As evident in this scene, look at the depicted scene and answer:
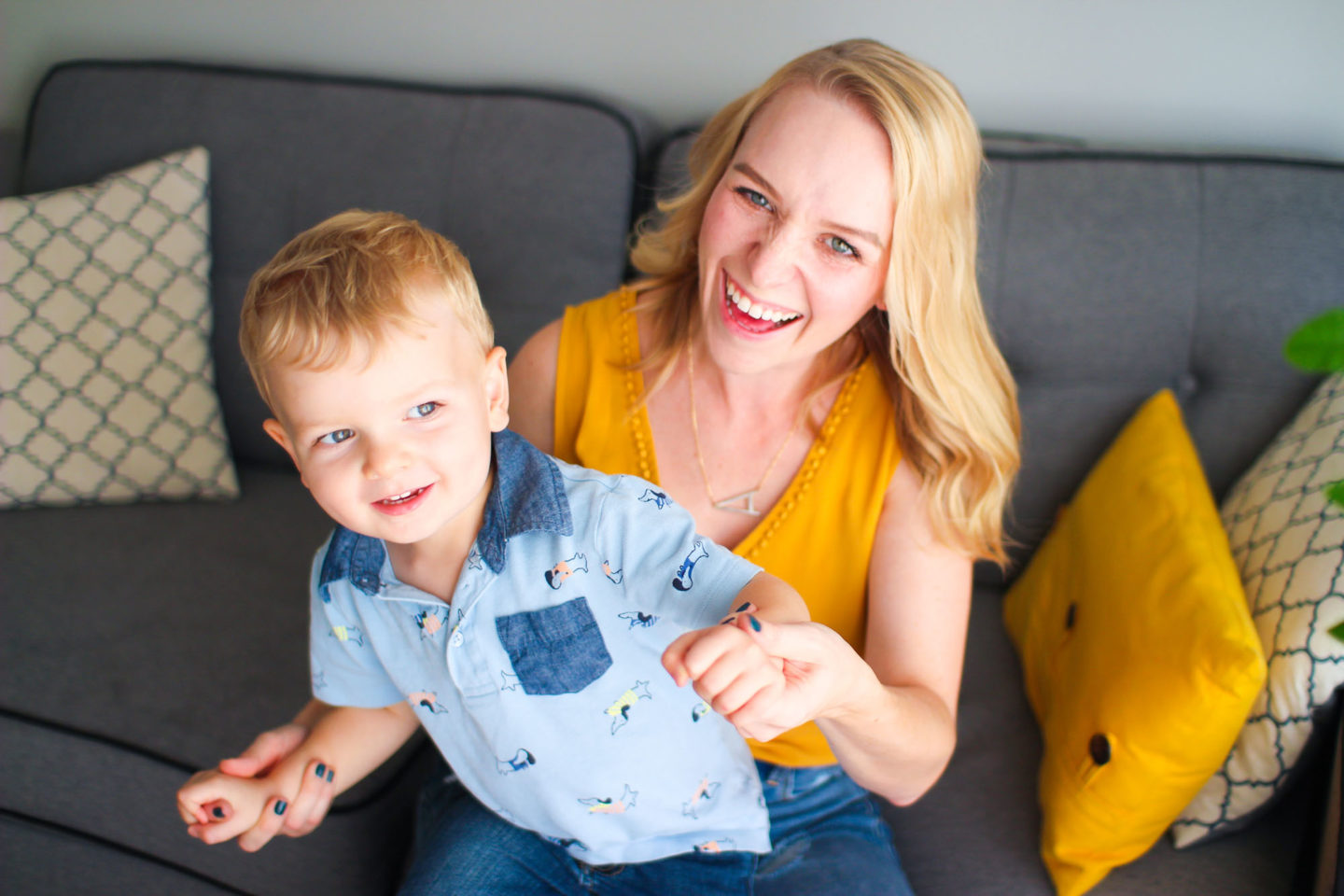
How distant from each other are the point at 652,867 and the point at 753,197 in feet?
2.76

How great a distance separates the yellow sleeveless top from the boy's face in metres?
0.38

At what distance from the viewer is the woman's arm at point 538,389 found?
1.31 metres

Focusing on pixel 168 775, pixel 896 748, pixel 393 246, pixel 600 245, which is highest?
pixel 393 246

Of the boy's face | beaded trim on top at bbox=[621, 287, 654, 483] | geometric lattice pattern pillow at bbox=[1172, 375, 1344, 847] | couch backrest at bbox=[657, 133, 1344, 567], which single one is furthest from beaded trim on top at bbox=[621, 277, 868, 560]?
geometric lattice pattern pillow at bbox=[1172, 375, 1344, 847]

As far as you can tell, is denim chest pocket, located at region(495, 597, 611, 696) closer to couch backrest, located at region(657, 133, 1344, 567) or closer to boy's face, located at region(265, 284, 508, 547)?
boy's face, located at region(265, 284, 508, 547)

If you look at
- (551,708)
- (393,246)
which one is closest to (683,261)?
(393,246)

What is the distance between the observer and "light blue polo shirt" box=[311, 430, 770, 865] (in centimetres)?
91

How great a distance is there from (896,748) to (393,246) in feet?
2.53

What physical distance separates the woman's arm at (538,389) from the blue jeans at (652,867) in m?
0.53

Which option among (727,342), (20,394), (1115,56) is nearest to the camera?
(727,342)

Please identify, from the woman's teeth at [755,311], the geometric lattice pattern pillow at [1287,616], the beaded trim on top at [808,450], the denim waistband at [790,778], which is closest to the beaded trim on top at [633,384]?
the beaded trim on top at [808,450]

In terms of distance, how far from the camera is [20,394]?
1.60m

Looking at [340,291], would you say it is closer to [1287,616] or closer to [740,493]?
[740,493]

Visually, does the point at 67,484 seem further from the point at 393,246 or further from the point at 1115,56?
the point at 1115,56
